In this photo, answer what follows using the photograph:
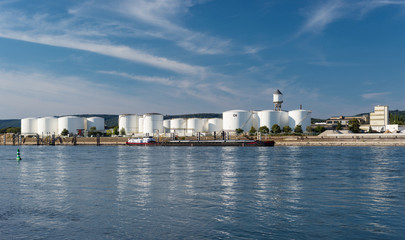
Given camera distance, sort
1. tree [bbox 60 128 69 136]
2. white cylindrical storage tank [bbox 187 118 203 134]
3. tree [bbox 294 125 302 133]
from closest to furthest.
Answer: tree [bbox 294 125 302 133] < white cylindrical storage tank [bbox 187 118 203 134] < tree [bbox 60 128 69 136]

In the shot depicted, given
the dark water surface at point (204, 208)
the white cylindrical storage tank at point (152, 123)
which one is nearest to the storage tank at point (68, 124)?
the white cylindrical storage tank at point (152, 123)

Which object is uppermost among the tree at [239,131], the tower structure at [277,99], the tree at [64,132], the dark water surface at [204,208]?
the tower structure at [277,99]

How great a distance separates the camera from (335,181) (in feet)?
100

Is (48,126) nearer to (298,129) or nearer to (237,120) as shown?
(237,120)

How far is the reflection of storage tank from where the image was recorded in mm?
161750

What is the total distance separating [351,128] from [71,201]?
5688 inches

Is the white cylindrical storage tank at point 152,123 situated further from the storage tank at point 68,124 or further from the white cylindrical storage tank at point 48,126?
the white cylindrical storage tank at point 48,126

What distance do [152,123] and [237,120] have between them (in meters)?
40.8

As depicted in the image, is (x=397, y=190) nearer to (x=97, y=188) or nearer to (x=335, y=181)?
(x=335, y=181)

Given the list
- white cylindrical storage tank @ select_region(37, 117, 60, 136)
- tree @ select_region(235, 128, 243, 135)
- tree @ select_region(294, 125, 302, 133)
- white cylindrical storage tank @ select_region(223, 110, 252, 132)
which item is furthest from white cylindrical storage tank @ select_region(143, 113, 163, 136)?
tree @ select_region(294, 125, 302, 133)

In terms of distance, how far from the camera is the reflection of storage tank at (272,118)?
162 metres

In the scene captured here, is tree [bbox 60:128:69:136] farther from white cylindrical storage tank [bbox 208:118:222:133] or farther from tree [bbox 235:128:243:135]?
tree [bbox 235:128:243:135]

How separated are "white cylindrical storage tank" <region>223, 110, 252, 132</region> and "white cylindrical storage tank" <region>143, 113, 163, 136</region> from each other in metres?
32.3

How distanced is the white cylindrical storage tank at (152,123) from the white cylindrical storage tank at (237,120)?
3229 cm
